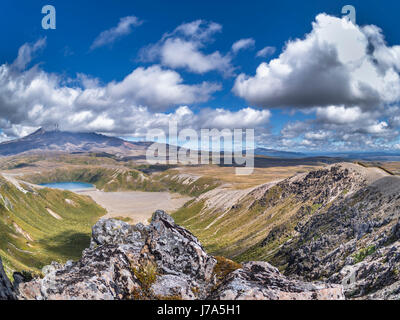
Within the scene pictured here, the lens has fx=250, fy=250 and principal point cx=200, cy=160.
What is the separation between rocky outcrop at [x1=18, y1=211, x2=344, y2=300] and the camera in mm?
12062

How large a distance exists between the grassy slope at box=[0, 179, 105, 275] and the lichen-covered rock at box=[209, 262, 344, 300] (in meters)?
52.7

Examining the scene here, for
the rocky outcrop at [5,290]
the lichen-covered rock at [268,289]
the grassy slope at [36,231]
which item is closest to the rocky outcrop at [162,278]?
the lichen-covered rock at [268,289]

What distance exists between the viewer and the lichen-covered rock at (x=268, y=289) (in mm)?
11625

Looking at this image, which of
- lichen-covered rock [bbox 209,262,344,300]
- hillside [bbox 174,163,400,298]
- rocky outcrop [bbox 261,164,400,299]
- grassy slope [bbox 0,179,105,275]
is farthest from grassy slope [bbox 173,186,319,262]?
lichen-covered rock [bbox 209,262,344,300]

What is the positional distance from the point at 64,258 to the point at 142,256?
3591 inches

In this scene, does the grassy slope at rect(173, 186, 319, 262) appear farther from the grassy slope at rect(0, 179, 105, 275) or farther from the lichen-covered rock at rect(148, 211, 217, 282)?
the lichen-covered rock at rect(148, 211, 217, 282)

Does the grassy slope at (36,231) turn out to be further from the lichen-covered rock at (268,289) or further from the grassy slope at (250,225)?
the grassy slope at (250,225)

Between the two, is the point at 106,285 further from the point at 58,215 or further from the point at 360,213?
the point at 58,215

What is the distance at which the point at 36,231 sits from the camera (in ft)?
401

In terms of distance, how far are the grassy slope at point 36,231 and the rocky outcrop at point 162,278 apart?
46.8 m

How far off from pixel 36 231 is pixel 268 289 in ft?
462

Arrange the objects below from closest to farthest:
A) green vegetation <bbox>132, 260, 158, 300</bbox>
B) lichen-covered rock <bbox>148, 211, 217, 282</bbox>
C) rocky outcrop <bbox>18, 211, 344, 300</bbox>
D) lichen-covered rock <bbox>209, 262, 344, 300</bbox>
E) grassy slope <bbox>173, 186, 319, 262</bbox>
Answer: lichen-covered rock <bbox>209, 262, 344, 300</bbox> < rocky outcrop <bbox>18, 211, 344, 300</bbox> < green vegetation <bbox>132, 260, 158, 300</bbox> < lichen-covered rock <bbox>148, 211, 217, 282</bbox> < grassy slope <bbox>173, 186, 319, 262</bbox>
